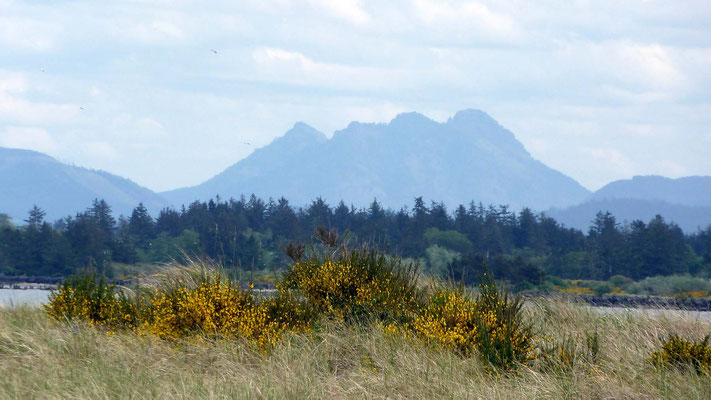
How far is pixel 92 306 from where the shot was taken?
10914 mm

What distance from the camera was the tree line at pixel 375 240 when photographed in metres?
69.4

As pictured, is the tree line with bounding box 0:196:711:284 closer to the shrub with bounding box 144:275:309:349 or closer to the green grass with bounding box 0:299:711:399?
the shrub with bounding box 144:275:309:349

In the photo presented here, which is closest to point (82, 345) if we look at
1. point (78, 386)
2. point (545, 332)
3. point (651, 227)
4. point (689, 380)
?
point (78, 386)

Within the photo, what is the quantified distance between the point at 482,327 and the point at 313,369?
190 cm

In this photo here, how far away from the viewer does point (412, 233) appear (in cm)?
7594

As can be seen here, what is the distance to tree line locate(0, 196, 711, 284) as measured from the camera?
6944cm

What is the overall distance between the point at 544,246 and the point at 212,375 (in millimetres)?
71327

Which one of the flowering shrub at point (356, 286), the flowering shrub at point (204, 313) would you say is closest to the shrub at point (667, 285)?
the flowering shrub at point (356, 286)

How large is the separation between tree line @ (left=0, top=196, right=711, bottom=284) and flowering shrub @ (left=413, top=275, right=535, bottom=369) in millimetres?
51524

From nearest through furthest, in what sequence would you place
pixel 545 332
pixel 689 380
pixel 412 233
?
pixel 689 380 → pixel 545 332 → pixel 412 233

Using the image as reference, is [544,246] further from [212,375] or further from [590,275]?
[212,375]

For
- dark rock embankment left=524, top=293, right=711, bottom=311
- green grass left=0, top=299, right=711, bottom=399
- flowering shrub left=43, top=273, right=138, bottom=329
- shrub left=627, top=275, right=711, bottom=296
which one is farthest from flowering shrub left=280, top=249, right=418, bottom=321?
shrub left=627, top=275, right=711, bottom=296

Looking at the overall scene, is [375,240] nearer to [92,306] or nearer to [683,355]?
[92,306]

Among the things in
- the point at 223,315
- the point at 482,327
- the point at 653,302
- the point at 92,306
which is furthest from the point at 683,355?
the point at 653,302
